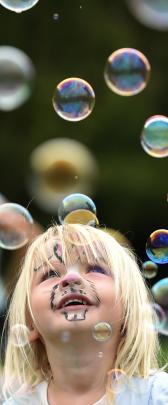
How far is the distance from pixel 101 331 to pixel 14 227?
2.99 feet

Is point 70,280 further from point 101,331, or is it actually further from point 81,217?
point 81,217

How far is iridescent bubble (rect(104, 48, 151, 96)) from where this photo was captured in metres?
2.56

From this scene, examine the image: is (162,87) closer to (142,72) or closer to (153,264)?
(142,72)

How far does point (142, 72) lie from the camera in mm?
2572

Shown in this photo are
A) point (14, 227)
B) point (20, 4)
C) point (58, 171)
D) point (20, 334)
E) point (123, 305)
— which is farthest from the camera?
point (58, 171)

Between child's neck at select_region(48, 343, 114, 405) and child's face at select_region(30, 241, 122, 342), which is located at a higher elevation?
child's face at select_region(30, 241, 122, 342)

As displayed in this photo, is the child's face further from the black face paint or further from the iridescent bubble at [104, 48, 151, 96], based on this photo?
the iridescent bubble at [104, 48, 151, 96]

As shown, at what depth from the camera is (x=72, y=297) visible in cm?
164

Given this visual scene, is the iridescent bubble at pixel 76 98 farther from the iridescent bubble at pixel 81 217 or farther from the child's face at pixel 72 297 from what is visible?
the child's face at pixel 72 297

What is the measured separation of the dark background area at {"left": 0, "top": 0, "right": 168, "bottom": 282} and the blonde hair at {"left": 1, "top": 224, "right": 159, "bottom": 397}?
2952mm

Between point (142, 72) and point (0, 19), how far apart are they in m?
2.82

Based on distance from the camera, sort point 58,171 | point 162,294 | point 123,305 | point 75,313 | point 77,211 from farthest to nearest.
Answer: point 58,171, point 77,211, point 162,294, point 123,305, point 75,313

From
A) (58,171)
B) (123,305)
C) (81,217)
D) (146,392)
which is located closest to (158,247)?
(81,217)

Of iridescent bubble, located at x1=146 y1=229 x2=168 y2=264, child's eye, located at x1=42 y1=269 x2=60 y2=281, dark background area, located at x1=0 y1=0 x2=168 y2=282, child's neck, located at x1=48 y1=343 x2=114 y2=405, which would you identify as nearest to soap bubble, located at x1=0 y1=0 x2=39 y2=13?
iridescent bubble, located at x1=146 y1=229 x2=168 y2=264
